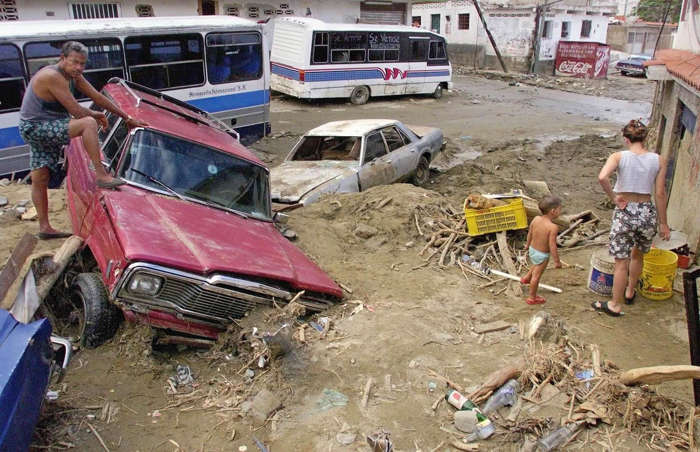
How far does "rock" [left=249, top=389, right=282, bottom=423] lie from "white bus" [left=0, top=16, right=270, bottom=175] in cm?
716

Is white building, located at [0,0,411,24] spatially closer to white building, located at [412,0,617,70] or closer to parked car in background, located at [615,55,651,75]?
white building, located at [412,0,617,70]

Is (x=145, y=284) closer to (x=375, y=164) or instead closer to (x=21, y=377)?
(x=21, y=377)

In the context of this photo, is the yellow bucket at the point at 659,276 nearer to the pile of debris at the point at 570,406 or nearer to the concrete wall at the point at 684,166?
the concrete wall at the point at 684,166

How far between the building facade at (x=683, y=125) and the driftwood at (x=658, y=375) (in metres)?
3.04

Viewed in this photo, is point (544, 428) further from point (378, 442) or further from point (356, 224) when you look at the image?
point (356, 224)

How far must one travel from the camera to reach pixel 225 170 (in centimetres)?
535

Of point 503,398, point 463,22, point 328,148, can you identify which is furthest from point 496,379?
point 463,22

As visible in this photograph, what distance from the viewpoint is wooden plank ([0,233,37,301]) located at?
377 cm

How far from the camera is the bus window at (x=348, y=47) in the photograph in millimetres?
18188

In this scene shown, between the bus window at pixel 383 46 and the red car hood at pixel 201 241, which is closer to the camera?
the red car hood at pixel 201 241

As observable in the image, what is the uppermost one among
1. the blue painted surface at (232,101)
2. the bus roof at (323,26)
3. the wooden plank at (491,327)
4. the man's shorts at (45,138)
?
the bus roof at (323,26)

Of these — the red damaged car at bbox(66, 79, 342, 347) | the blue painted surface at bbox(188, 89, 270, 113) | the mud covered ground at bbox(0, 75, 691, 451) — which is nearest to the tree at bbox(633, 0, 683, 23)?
the blue painted surface at bbox(188, 89, 270, 113)

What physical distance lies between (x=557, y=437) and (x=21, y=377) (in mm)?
3050

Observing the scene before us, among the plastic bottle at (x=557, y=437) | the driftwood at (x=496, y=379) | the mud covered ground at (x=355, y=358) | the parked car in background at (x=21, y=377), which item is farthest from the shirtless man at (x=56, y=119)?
the plastic bottle at (x=557, y=437)
